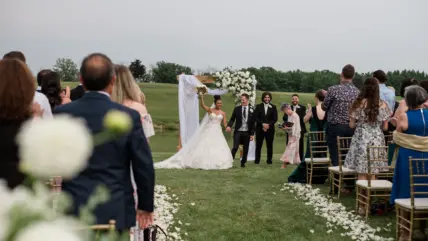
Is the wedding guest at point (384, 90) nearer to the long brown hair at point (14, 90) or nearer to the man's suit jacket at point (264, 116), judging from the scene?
the man's suit jacket at point (264, 116)

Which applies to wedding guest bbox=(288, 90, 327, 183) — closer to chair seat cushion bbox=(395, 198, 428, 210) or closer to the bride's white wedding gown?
the bride's white wedding gown

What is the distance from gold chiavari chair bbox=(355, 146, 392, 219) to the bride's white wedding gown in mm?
5678

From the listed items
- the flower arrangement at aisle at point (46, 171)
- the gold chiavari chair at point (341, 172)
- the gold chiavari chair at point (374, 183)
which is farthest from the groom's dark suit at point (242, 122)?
the flower arrangement at aisle at point (46, 171)

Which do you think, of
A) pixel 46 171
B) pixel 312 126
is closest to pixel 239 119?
pixel 312 126

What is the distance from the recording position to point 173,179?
11.1m

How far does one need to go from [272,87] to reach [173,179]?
44267 millimetres

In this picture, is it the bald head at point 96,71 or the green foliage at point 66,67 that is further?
the green foliage at point 66,67

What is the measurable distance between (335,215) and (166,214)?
2.32 m

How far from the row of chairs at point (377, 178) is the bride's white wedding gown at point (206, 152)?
2918 mm

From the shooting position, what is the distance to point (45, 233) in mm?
759

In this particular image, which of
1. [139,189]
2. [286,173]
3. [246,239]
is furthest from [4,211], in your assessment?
[286,173]

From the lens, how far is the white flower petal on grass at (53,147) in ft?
2.87

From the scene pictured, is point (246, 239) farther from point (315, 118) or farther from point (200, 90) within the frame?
point (200, 90)

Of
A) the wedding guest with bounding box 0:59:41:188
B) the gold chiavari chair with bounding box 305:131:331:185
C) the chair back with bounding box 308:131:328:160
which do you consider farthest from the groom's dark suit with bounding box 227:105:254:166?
the wedding guest with bounding box 0:59:41:188
